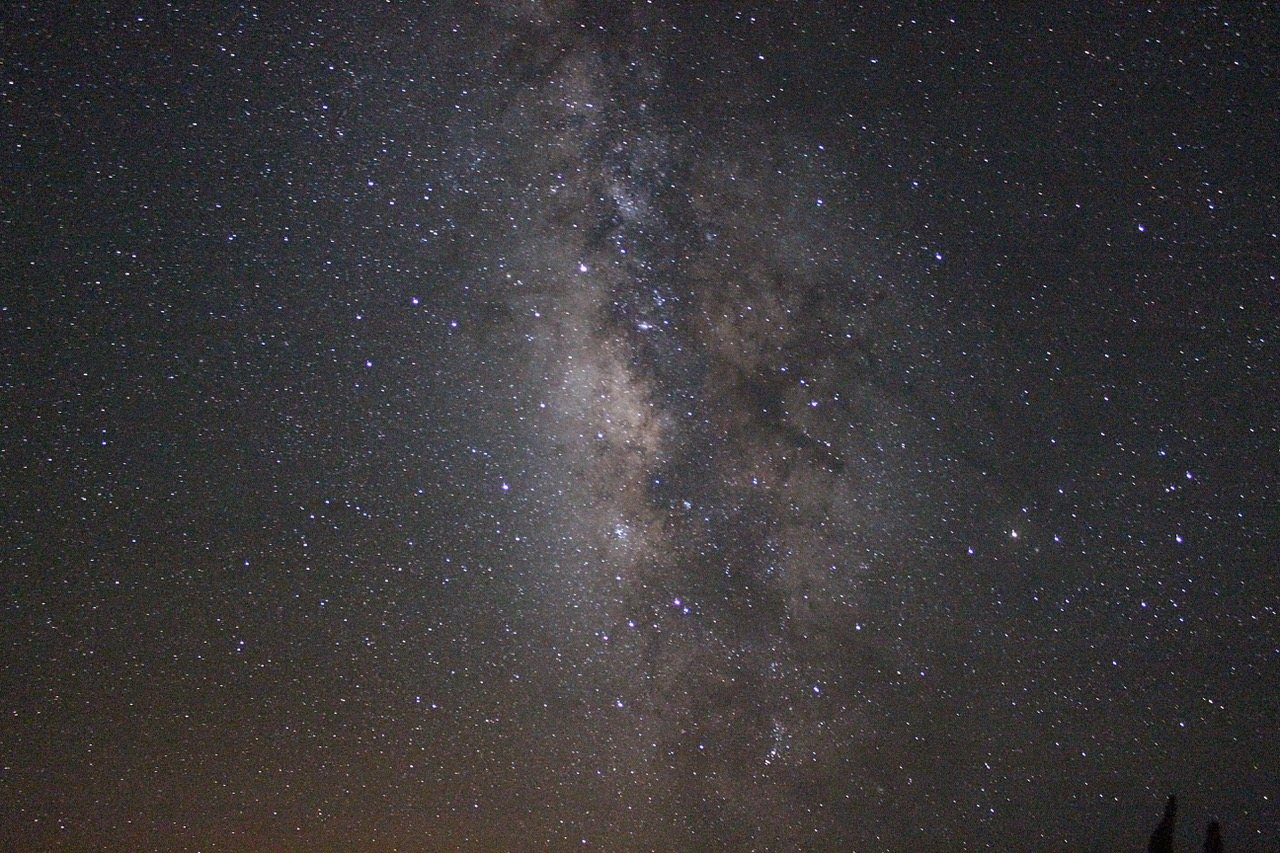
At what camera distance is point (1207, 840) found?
16.2 ft
